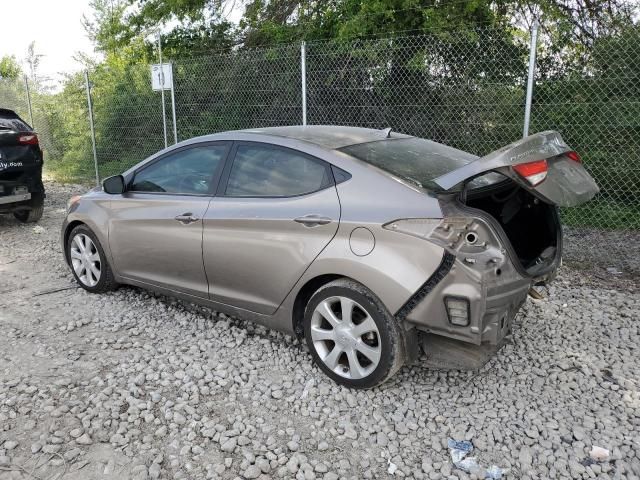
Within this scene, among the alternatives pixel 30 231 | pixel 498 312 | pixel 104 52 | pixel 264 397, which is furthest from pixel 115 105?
pixel 498 312

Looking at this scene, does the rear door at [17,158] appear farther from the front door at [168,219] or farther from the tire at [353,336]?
the tire at [353,336]

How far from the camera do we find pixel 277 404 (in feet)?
10.5

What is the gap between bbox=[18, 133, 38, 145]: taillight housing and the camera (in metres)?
7.33

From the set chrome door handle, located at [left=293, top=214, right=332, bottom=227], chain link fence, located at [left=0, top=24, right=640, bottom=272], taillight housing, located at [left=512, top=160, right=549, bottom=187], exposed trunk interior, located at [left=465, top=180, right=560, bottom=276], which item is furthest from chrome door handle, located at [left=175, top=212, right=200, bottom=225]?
chain link fence, located at [left=0, top=24, right=640, bottom=272]

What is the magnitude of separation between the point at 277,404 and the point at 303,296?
2.28 feet

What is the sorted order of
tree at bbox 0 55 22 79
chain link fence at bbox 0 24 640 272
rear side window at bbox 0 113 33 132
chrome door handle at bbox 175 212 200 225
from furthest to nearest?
1. tree at bbox 0 55 22 79
2. rear side window at bbox 0 113 33 132
3. chain link fence at bbox 0 24 640 272
4. chrome door handle at bbox 175 212 200 225

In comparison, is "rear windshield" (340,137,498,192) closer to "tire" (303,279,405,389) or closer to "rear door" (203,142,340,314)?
Result: "rear door" (203,142,340,314)

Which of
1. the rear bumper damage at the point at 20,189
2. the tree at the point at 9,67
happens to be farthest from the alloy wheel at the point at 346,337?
the tree at the point at 9,67

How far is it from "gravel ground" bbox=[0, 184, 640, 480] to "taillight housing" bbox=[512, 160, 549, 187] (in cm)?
130

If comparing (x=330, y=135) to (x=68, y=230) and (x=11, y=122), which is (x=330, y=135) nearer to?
(x=68, y=230)

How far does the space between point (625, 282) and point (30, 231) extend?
7.45 meters

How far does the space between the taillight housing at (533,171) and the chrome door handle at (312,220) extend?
3.60ft

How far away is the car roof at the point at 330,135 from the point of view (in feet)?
11.7

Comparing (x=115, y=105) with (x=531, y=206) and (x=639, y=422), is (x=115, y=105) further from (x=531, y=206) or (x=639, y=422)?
(x=639, y=422)
